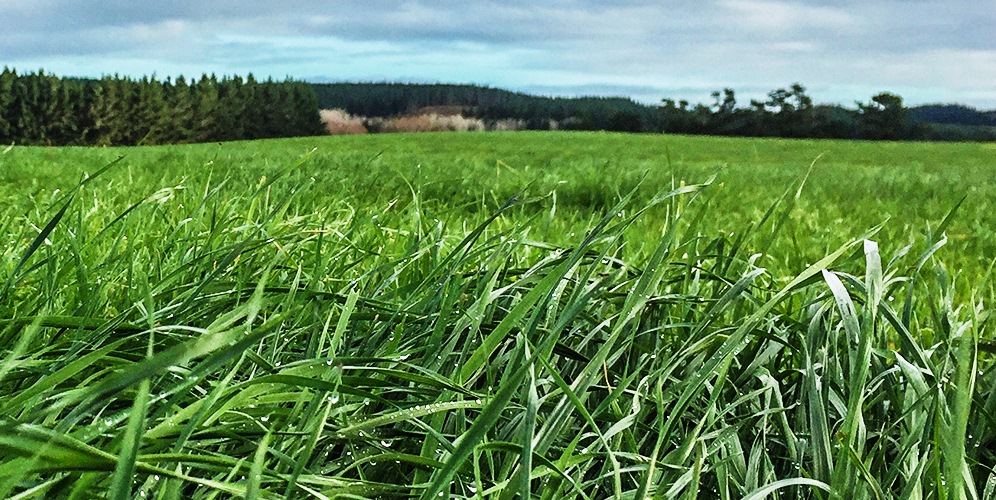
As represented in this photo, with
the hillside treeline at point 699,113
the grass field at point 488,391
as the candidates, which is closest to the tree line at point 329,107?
the hillside treeline at point 699,113

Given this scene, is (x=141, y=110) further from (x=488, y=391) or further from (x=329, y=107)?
(x=488, y=391)

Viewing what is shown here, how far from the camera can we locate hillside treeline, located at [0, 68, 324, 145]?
149 ft

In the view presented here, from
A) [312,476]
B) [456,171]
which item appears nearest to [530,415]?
[312,476]

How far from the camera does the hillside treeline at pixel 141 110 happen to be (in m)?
45.5

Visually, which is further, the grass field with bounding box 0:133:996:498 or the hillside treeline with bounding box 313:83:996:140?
the hillside treeline with bounding box 313:83:996:140

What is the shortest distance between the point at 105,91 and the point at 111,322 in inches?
2049

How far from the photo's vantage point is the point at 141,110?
46.2 metres

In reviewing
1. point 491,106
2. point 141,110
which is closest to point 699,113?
point 491,106

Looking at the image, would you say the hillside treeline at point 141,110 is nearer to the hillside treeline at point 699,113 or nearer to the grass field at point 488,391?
the hillside treeline at point 699,113

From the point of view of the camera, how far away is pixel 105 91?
46.3m

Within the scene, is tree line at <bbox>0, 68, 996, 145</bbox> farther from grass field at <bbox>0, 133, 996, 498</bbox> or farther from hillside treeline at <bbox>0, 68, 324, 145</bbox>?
grass field at <bbox>0, 133, 996, 498</bbox>

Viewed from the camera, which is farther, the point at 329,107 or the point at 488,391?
the point at 329,107

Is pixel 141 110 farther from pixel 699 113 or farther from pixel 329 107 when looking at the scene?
pixel 699 113

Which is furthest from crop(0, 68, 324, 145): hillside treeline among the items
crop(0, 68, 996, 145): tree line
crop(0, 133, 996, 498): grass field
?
crop(0, 133, 996, 498): grass field
